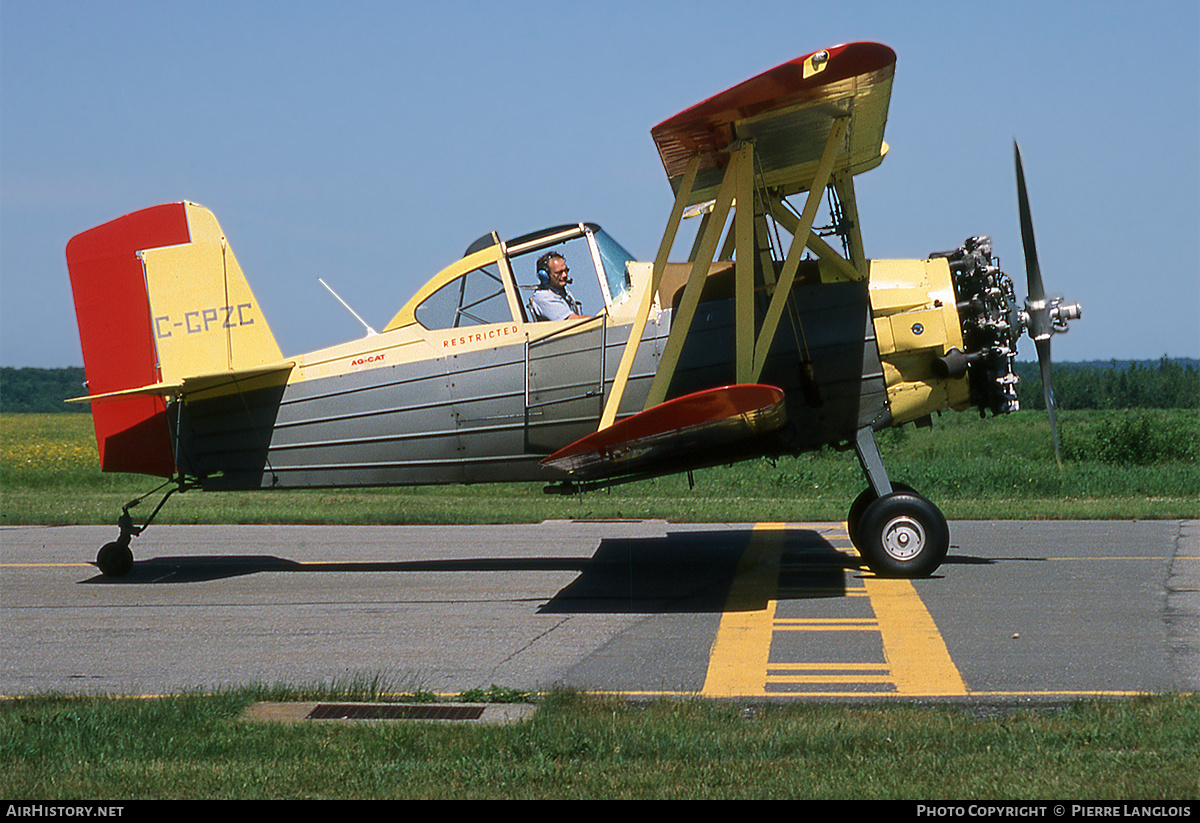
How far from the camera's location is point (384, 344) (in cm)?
1041

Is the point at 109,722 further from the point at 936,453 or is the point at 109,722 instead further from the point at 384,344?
the point at 936,453

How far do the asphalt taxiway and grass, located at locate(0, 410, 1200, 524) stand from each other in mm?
2164

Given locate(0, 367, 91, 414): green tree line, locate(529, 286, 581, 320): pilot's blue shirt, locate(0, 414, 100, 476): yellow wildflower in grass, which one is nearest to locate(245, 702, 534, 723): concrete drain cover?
locate(529, 286, 581, 320): pilot's blue shirt

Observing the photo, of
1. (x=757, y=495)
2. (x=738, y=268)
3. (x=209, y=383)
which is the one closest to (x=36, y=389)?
(x=757, y=495)

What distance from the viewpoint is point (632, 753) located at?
4.69m

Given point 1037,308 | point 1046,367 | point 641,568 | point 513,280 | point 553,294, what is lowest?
point 641,568

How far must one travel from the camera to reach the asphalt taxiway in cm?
644

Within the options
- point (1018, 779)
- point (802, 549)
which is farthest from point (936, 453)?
point (1018, 779)

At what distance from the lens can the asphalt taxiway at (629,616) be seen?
21.1 feet

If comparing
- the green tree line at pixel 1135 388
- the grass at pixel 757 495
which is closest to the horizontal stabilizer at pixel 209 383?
the grass at pixel 757 495

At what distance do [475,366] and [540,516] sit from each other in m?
6.01

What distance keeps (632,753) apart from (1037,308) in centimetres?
682

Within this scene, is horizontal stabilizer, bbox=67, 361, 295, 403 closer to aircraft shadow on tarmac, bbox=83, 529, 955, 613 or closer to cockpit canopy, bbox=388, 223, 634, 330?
cockpit canopy, bbox=388, 223, 634, 330

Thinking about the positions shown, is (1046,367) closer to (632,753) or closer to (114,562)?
(632,753)
